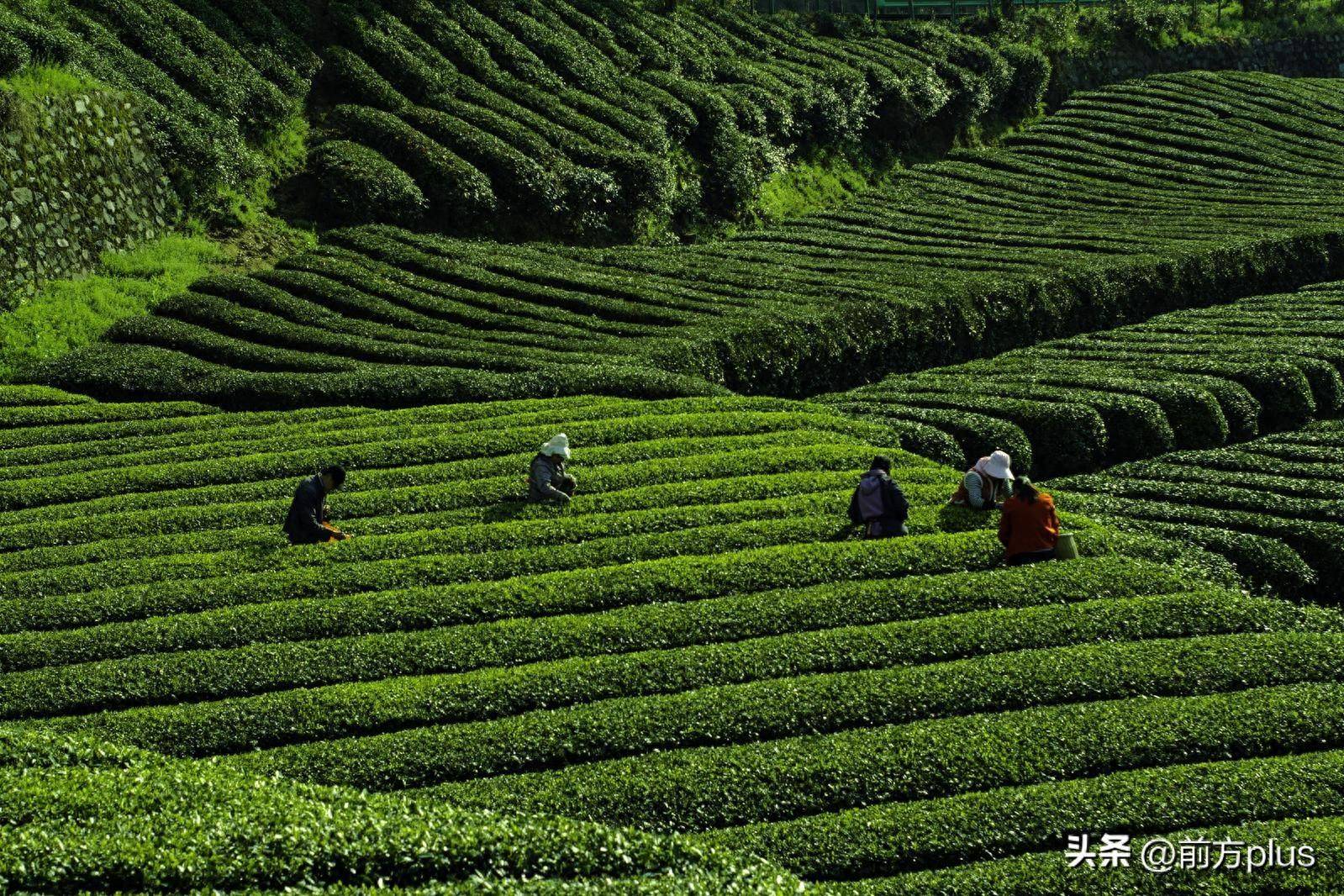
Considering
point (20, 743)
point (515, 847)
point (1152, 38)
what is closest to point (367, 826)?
point (515, 847)

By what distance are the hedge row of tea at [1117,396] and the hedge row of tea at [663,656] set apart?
16.3ft

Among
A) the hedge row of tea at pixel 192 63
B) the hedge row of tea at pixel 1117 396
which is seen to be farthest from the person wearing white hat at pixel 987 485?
the hedge row of tea at pixel 192 63

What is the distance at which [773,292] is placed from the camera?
3672 centimetres

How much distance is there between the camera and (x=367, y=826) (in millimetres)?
11922

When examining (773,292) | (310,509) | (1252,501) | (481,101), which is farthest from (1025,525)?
(481,101)

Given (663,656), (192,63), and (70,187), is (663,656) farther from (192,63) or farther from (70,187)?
(192,63)

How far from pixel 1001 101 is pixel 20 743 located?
57.4 meters

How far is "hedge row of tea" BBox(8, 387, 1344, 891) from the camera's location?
515 inches

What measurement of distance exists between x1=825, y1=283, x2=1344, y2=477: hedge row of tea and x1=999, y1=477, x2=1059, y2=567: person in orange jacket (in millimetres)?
7417

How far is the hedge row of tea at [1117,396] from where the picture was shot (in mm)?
27422

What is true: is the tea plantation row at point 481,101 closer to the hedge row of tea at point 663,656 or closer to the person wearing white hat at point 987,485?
the hedge row of tea at point 663,656

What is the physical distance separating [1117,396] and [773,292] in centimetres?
1078

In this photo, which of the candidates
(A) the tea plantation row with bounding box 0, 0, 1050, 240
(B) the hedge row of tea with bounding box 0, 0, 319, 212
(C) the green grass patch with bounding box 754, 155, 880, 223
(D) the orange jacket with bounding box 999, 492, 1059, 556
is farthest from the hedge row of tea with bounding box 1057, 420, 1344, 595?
(B) the hedge row of tea with bounding box 0, 0, 319, 212

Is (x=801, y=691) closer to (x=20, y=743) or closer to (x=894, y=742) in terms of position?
(x=894, y=742)
